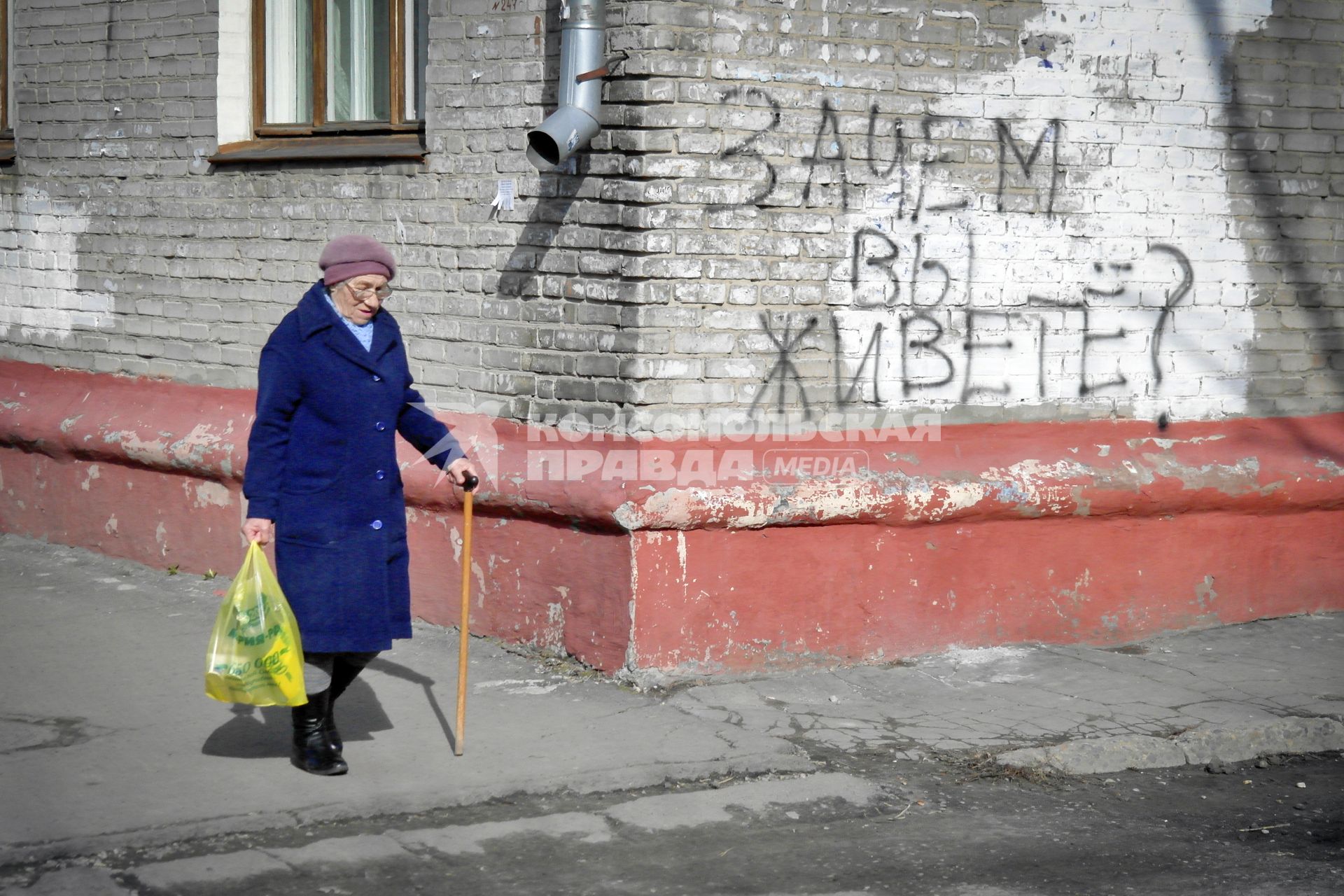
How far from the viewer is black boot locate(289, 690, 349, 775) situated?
176 inches

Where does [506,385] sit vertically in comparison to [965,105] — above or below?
below

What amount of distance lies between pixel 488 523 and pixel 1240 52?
3.69m

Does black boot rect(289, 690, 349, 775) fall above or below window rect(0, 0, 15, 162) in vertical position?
below

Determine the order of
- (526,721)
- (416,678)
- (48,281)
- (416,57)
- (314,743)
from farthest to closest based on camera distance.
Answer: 1. (48,281)
2. (416,57)
3. (416,678)
4. (526,721)
5. (314,743)

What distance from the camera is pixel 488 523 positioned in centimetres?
595

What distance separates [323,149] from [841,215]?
2.32 metres

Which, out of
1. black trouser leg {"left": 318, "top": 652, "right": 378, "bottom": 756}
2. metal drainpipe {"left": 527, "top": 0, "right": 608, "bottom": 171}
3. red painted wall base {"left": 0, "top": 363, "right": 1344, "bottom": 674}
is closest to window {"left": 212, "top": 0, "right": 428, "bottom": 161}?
metal drainpipe {"left": 527, "top": 0, "right": 608, "bottom": 171}

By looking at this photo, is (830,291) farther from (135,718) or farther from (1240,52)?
(135,718)

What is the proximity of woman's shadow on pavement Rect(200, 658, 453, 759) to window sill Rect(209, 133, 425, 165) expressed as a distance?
7.28 ft

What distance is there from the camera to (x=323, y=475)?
14.4ft

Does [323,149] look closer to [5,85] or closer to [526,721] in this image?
[526,721]

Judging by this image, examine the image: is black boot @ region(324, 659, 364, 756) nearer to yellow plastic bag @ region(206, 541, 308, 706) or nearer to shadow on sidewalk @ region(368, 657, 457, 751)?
yellow plastic bag @ region(206, 541, 308, 706)

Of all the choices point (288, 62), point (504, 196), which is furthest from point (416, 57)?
point (504, 196)

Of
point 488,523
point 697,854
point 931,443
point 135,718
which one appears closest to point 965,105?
point 931,443
